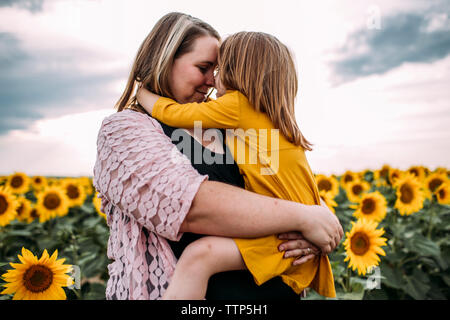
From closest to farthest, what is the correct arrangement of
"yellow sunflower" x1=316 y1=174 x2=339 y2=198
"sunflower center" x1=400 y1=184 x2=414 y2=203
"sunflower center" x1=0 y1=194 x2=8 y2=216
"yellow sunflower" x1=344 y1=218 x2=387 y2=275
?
"yellow sunflower" x1=344 y1=218 x2=387 y2=275
"sunflower center" x1=0 y1=194 x2=8 y2=216
"sunflower center" x1=400 y1=184 x2=414 y2=203
"yellow sunflower" x1=316 y1=174 x2=339 y2=198

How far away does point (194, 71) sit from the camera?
2.01 m

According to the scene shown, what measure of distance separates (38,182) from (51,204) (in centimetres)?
203

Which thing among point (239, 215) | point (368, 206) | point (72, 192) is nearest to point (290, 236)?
point (239, 215)

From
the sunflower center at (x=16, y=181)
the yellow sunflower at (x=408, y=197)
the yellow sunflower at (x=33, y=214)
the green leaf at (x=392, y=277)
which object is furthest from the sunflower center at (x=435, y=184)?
the sunflower center at (x=16, y=181)

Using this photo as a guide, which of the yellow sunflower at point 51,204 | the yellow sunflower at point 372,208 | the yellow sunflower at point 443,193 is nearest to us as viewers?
the yellow sunflower at point 372,208

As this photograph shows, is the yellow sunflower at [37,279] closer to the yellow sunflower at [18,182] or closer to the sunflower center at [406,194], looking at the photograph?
the sunflower center at [406,194]

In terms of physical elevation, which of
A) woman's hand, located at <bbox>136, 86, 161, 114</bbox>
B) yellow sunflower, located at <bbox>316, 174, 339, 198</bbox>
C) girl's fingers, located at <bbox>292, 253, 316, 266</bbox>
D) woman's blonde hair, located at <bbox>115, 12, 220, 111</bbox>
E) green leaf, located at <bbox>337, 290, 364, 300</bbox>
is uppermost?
woman's blonde hair, located at <bbox>115, 12, 220, 111</bbox>

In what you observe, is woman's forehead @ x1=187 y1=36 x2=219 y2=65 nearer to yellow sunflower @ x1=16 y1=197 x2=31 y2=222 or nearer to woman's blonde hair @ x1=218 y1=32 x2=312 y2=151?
woman's blonde hair @ x1=218 y1=32 x2=312 y2=151

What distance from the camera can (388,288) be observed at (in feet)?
13.4

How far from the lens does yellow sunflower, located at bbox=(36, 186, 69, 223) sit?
4.95m

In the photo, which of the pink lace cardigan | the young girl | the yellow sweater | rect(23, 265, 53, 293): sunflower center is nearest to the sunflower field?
rect(23, 265, 53, 293): sunflower center

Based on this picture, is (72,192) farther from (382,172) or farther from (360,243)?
(382,172)

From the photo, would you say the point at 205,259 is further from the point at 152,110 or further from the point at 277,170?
the point at 152,110

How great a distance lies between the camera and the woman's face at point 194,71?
199 centimetres
